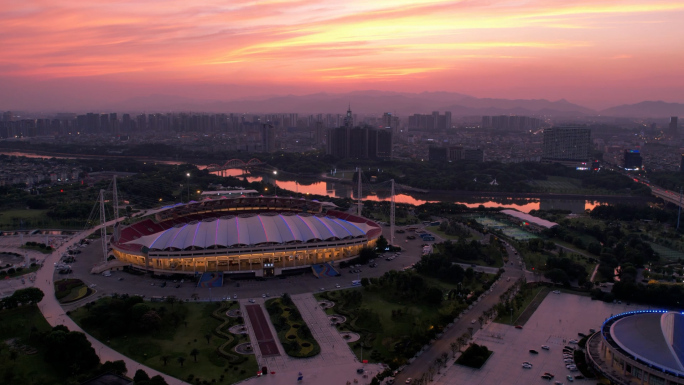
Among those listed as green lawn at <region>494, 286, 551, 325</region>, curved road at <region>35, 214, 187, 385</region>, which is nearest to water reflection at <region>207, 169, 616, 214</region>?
green lawn at <region>494, 286, 551, 325</region>

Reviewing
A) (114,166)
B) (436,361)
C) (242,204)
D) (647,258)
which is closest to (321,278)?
(436,361)

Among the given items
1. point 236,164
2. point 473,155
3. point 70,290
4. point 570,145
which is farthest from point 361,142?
point 70,290

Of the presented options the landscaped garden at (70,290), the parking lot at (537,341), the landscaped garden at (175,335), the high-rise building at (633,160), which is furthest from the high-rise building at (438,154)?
the landscaped garden at (70,290)

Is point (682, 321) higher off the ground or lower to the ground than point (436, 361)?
higher

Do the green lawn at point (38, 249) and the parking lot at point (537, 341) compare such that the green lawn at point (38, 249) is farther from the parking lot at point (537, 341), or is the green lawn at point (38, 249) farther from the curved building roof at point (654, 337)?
the curved building roof at point (654, 337)

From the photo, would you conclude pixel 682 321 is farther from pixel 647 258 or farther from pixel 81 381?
pixel 81 381
